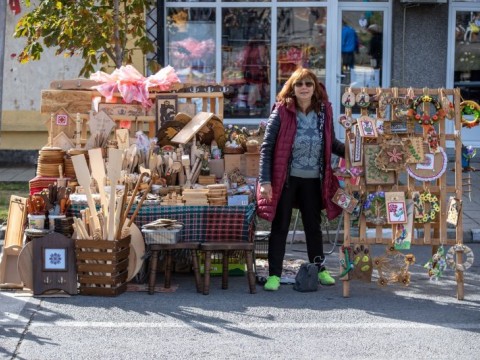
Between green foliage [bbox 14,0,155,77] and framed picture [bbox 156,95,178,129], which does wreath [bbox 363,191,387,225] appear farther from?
green foliage [bbox 14,0,155,77]

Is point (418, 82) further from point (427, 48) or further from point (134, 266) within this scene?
point (134, 266)

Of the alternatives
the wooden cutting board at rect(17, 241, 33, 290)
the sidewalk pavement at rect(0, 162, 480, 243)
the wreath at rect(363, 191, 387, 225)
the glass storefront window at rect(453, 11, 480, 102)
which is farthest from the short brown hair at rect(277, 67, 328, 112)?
the glass storefront window at rect(453, 11, 480, 102)

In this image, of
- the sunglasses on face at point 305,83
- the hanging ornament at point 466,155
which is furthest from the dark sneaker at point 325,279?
the sunglasses on face at point 305,83

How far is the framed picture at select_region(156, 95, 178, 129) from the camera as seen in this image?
8.31m

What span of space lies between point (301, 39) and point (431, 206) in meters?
7.51

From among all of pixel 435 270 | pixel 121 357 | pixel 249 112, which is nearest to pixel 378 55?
pixel 249 112

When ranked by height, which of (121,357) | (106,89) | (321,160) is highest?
(106,89)

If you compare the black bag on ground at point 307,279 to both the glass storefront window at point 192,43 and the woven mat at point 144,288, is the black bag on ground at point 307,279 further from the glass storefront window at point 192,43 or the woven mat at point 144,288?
the glass storefront window at point 192,43

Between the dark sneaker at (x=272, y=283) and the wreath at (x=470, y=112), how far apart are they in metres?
1.89

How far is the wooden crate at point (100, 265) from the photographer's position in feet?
22.5

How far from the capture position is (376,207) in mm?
6953

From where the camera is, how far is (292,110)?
7.05 meters

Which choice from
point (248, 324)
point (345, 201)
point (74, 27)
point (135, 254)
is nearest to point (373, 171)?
point (345, 201)

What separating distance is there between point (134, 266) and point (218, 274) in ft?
2.68
